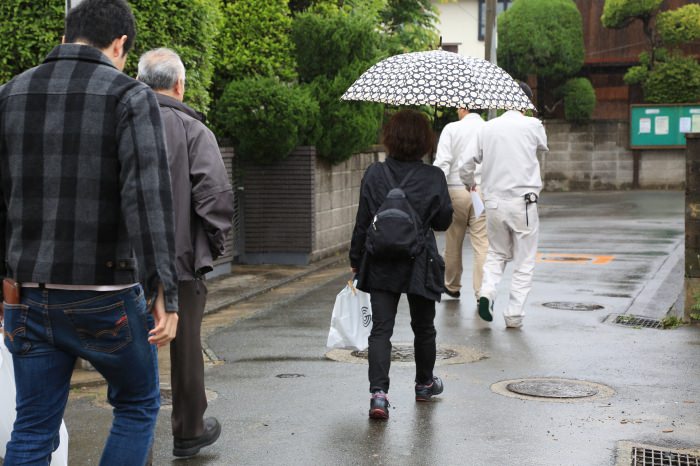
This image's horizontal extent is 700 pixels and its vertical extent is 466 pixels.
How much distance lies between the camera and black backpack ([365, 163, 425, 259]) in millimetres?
5887

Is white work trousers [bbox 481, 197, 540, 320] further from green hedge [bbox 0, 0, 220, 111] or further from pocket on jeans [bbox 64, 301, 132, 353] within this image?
pocket on jeans [bbox 64, 301, 132, 353]

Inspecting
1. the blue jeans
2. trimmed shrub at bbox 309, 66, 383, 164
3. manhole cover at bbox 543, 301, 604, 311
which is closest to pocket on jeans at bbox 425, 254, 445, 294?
the blue jeans

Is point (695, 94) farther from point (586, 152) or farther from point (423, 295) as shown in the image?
point (423, 295)

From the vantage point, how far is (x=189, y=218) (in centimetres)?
505

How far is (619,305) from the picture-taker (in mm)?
10125

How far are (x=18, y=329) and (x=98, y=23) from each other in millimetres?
1004

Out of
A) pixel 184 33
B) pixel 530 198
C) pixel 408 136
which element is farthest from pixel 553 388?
pixel 184 33

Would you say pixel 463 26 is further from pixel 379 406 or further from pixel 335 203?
pixel 379 406

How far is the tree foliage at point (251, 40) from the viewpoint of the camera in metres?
13.1

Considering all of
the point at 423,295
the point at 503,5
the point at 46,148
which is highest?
the point at 503,5

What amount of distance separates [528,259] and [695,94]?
21676 millimetres

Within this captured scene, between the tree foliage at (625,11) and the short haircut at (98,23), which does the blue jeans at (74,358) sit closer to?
the short haircut at (98,23)

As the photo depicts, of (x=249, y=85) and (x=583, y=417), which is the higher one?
(x=249, y=85)

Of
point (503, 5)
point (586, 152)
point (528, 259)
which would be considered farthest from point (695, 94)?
point (528, 259)
